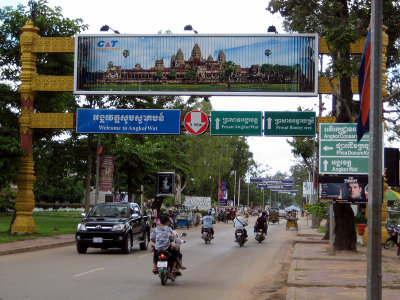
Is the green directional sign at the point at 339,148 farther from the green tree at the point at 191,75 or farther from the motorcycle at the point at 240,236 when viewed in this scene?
the motorcycle at the point at 240,236

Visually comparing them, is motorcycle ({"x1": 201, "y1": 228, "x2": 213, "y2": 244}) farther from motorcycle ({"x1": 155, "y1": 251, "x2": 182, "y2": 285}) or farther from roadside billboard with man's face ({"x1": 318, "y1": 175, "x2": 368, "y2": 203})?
motorcycle ({"x1": 155, "y1": 251, "x2": 182, "y2": 285})

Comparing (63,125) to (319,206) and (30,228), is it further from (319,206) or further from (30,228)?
(319,206)

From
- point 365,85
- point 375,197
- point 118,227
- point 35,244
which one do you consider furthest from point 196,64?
point 375,197

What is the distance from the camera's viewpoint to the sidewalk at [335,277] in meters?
11.8

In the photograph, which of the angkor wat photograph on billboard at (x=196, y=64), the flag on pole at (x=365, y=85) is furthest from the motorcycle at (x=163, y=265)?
the angkor wat photograph on billboard at (x=196, y=64)

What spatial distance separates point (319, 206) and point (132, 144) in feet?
48.5

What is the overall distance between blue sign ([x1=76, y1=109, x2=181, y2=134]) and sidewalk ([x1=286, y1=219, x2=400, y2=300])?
7.99 meters

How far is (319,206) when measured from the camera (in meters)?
33.6

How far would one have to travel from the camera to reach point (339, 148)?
19.6m

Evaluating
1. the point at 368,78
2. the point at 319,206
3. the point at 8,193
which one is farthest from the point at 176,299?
the point at 8,193

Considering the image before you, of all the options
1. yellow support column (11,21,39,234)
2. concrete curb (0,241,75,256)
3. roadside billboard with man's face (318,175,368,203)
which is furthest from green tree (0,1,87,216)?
roadside billboard with man's face (318,175,368,203)

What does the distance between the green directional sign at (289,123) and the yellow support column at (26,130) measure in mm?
10075

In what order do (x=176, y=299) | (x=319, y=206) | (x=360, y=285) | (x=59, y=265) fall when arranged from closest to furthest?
(x=176, y=299)
(x=360, y=285)
(x=59, y=265)
(x=319, y=206)

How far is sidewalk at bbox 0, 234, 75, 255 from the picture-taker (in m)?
20.4
